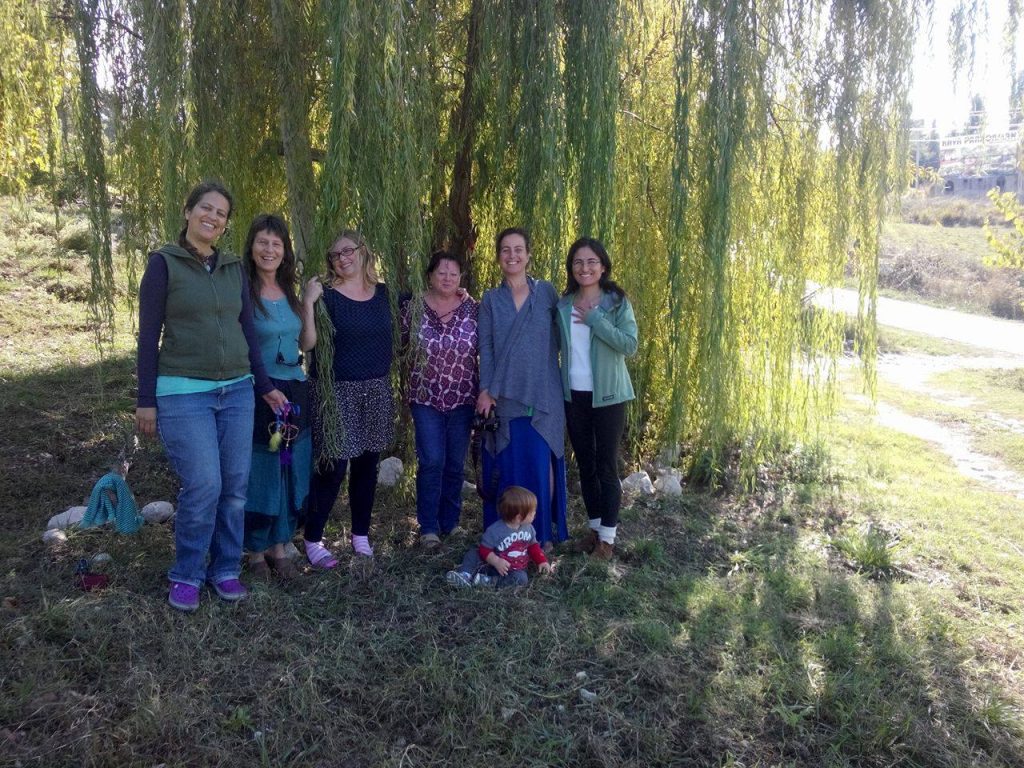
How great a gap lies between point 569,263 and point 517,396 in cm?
70

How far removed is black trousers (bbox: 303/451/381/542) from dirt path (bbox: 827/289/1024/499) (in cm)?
350

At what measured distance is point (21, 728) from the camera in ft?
8.22

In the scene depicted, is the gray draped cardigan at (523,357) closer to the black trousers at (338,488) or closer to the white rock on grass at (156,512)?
the black trousers at (338,488)

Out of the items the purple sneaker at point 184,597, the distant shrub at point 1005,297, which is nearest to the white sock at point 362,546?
the purple sneaker at point 184,597

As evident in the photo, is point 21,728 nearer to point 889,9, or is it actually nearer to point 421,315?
point 421,315

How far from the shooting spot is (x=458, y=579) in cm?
363

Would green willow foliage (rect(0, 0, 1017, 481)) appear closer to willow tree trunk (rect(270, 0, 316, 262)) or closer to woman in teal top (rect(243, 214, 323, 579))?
willow tree trunk (rect(270, 0, 316, 262))

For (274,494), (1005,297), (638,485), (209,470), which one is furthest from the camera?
(1005,297)

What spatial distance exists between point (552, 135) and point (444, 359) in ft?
4.02

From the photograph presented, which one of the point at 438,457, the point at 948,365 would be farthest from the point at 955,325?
the point at 438,457

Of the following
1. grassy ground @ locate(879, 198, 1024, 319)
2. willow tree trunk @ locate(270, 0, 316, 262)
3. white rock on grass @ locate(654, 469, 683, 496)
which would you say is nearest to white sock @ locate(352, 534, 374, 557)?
willow tree trunk @ locate(270, 0, 316, 262)

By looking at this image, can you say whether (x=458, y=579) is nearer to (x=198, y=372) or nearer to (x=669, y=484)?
(x=198, y=372)

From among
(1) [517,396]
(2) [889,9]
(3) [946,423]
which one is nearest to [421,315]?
(1) [517,396]

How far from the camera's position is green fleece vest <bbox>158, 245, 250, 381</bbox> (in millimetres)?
3002
